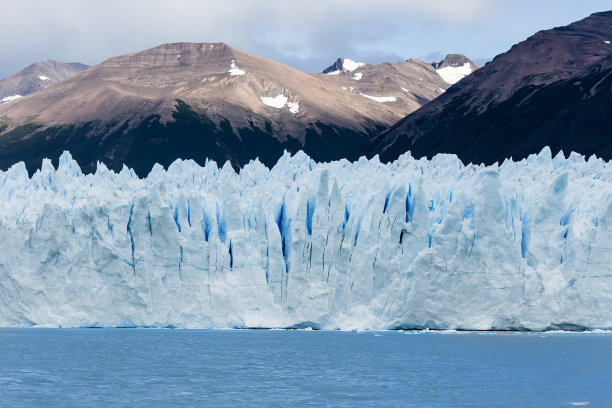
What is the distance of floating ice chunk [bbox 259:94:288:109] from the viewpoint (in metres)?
182

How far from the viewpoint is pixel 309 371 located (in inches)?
1227

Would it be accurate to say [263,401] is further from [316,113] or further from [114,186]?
[316,113]

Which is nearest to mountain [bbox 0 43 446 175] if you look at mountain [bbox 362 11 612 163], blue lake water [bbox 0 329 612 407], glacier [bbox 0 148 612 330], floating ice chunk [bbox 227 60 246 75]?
floating ice chunk [bbox 227 60 246 75]

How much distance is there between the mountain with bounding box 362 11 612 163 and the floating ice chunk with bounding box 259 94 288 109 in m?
40.7

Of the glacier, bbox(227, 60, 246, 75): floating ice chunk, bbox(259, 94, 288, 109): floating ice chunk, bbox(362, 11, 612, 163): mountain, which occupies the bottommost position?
the glacier

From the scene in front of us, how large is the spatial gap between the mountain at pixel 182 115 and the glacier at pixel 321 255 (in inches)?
4035

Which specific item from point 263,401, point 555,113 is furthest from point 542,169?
point 555,113

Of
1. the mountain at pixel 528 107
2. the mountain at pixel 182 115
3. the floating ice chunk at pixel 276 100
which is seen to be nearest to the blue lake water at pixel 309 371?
the mountain at pixel 528 107

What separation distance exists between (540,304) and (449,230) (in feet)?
16.8

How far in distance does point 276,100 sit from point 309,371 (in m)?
155

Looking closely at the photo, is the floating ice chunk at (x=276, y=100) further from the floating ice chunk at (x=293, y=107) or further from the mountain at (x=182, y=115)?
the floating ice chunk at (x=293, y=107)

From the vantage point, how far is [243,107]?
574ft

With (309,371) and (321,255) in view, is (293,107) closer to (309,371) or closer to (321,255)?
(321,255)

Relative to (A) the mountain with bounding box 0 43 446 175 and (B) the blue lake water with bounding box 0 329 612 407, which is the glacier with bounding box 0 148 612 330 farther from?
(A) the mountain with bounding box 0 43 446 175
